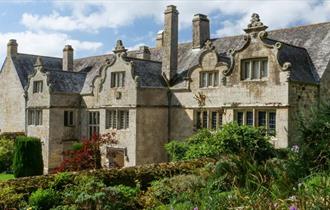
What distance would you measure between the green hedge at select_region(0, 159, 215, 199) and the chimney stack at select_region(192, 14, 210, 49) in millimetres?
12200

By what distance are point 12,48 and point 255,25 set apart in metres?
24.8

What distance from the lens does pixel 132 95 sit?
24.4 meters

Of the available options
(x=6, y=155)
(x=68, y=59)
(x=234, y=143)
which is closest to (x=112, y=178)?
(x=234, y=143)

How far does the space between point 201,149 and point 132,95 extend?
705 centimetres

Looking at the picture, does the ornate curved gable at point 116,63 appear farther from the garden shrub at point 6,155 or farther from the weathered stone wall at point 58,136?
the garden shrub at point 6,155

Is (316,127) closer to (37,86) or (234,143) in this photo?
(234,143)

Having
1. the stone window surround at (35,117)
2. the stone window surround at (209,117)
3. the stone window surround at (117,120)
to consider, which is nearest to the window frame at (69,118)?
the stone window surround at (35,117)

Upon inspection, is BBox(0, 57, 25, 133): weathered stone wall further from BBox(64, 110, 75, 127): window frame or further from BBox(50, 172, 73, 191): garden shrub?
BBox(50, 172, 73, 191): garden shrub

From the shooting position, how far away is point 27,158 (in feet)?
78.4

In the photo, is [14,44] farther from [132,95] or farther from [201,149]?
[201,149]

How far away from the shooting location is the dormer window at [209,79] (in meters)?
23.1

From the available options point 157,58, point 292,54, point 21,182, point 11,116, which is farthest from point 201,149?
point 11,116

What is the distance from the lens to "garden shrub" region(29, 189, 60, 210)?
1138 cm

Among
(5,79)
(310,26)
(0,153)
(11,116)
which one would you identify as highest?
(310,26)
